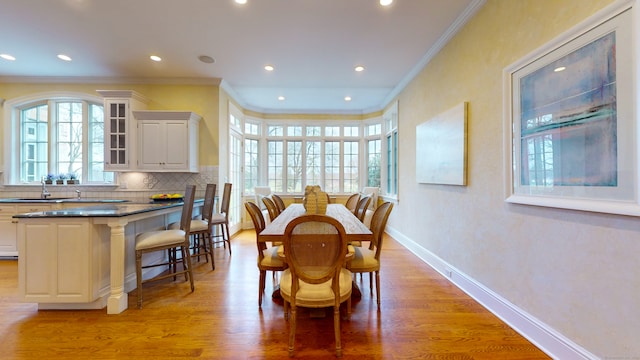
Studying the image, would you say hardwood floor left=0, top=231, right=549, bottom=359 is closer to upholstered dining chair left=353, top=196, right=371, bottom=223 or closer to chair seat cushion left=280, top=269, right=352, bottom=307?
chair seat cushion left=280, top=269, right=352, bottom=307

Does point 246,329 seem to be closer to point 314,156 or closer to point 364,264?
point 364,264

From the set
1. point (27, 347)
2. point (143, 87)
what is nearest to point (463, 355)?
point (27, 347)

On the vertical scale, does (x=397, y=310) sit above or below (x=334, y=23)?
below

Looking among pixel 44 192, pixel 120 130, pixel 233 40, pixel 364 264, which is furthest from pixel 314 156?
pixel 44 192

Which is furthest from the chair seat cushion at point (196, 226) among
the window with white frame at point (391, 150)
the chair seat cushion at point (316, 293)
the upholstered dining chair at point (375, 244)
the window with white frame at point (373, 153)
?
the window with white frame at point (373, 153)

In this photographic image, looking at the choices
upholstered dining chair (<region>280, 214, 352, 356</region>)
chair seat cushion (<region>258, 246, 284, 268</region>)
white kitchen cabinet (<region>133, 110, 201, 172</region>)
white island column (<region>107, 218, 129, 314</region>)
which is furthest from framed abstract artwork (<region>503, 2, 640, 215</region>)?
white kitchen cabinet (<region>133, 110, 201, 172</region>)

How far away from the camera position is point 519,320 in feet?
6.33

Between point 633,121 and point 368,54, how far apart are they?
109 inches

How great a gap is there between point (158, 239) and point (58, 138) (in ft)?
12.2

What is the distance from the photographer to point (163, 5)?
2.51m

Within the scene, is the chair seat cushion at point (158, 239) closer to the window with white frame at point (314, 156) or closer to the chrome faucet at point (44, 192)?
the chrome faucet at point (44, 192)

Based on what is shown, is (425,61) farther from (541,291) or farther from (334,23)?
(541,291)

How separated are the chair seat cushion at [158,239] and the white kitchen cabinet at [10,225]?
2.39 m

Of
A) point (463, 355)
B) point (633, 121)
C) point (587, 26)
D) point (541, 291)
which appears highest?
point (587, 26)
